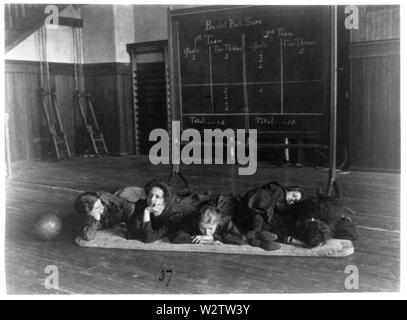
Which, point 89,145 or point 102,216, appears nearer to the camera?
point 102,216

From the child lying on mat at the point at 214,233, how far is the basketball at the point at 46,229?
3.01ft

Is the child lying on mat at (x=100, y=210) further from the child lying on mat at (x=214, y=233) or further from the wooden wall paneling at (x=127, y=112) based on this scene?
the wooden wall paneling at (x=127, y=112)

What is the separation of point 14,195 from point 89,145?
10.6 ft

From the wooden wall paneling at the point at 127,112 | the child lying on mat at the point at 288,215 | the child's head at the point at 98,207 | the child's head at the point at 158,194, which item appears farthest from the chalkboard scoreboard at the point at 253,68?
the wooden wall paneling at the point at 127,112

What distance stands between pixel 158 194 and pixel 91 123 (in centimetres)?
532

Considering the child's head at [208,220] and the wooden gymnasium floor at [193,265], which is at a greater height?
the child's head at [208,220]

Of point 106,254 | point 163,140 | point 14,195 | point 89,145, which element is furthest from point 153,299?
point 89,145

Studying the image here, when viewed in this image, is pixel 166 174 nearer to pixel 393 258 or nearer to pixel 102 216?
pixel 102 216

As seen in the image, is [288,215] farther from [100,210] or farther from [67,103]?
[67,103]

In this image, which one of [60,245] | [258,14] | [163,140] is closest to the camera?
[60,245]

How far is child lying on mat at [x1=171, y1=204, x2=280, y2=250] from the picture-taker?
324 centimetres

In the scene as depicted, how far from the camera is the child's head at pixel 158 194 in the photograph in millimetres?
3410

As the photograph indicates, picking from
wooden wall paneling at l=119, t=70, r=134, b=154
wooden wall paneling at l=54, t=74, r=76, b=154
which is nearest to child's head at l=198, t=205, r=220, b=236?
wooden wall paneling at l=119, t=70, r=134, b=154

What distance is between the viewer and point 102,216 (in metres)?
3.69
